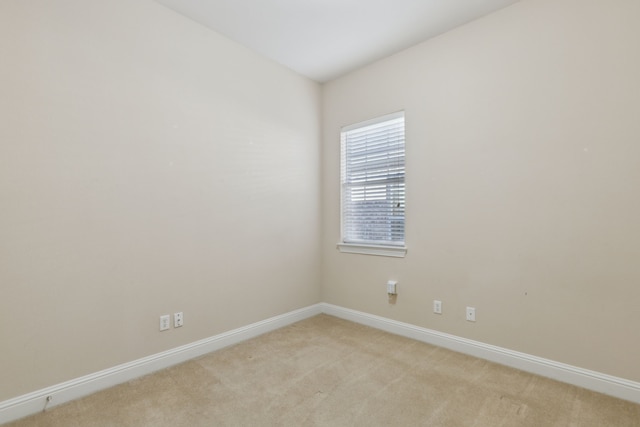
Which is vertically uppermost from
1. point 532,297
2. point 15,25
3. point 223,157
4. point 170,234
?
point 15,25

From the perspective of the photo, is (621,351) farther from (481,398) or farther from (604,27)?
(604,27)

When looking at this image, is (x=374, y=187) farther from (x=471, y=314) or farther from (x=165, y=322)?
(x=165, y=322)

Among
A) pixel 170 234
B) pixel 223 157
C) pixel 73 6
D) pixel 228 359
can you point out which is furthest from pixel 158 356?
pixel 73 6

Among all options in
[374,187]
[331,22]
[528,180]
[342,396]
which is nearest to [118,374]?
[342,396]

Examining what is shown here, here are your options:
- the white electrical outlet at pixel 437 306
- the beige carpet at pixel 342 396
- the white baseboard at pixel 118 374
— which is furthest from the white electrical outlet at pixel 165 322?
the white electrical outlet at pixel 437 306

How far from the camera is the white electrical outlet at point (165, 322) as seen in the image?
2.37 m

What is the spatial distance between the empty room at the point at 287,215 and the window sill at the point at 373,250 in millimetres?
22

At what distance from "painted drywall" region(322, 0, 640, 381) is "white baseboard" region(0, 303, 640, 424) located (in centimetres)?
7

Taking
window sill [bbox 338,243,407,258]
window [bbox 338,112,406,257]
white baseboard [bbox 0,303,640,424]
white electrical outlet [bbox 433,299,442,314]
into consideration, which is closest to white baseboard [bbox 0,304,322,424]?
white baseboard [bbox 0,303,640,424]

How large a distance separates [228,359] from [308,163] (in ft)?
7.07

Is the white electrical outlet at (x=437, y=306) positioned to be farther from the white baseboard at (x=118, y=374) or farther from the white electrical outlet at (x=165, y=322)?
the white electrical outlet at (x=165, y=322)

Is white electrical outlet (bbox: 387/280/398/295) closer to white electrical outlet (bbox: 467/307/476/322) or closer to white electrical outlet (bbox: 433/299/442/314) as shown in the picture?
white electrical outlet (bbox: 433/299/442/314)

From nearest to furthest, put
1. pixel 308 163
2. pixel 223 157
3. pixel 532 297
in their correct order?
pixel 532 297
pixel 223 157
pixel 308 163

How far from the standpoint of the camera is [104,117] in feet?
6.85
